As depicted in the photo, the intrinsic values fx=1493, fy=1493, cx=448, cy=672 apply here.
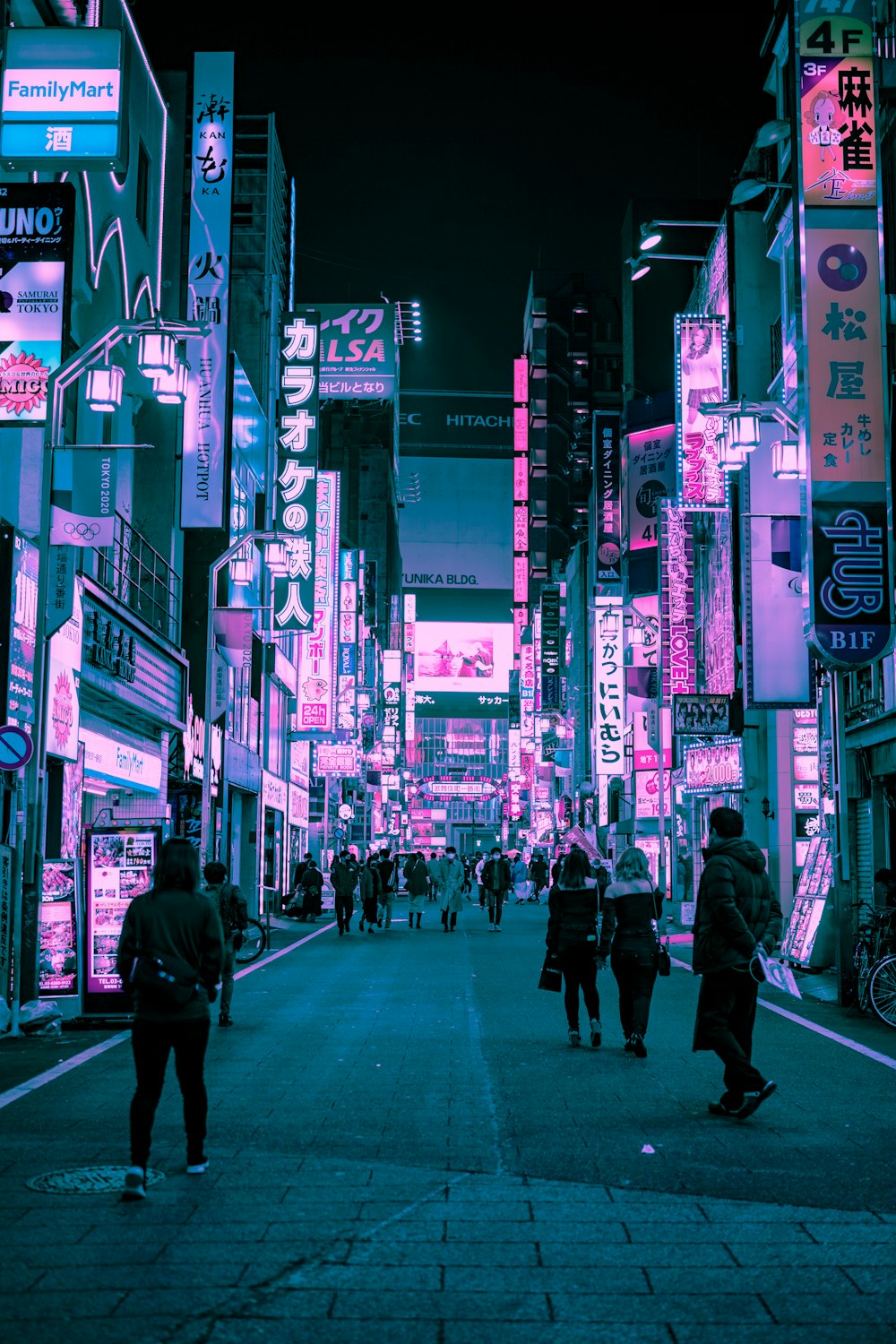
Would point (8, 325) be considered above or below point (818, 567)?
above

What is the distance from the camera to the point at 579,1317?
5.24m

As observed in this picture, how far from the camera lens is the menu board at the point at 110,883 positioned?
15.0 metres

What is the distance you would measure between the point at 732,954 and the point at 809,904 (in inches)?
432

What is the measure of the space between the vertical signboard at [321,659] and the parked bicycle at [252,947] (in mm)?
21420

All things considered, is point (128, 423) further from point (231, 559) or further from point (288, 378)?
point (288, 378)

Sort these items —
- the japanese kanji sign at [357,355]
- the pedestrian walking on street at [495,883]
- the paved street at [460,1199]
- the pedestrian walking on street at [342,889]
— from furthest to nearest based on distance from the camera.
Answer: the japanese kanji sign at [357,355]
the pedestrian walking on street at [495,883]
the pedestrian walking on street at [342,889]
the paved street at [460,1199]

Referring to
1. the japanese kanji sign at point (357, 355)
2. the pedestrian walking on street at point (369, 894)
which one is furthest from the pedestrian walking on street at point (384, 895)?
the japanese kanji sign at point (357, 355)

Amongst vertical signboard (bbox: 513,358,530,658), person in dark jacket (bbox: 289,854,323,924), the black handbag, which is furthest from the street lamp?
vertical signboard (bbox: 513,358,530,658)

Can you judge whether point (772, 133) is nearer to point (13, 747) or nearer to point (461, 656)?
point (13, 747)

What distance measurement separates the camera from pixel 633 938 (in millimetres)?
12633

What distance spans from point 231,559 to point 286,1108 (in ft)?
70.0

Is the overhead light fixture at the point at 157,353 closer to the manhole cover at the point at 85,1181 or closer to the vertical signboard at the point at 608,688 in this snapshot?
the manhole cover at the point at 85,1181

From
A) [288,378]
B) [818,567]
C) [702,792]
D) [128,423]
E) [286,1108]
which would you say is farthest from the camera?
[288,378]

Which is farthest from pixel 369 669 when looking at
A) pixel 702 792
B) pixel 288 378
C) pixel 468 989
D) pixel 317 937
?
pixel 468 989
